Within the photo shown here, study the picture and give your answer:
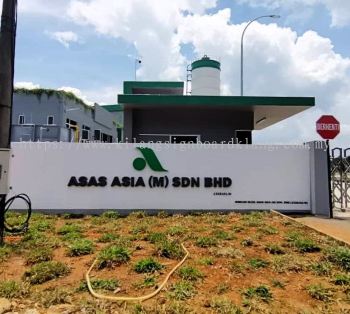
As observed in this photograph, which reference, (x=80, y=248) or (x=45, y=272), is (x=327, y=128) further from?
(x=45, y=272)

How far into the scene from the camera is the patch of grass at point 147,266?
6281 millimetres

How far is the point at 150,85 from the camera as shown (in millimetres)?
22938

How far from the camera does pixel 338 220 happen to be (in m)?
11.9

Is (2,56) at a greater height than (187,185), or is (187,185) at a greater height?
(2,56)

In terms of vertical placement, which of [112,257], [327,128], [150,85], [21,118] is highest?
[150,85]

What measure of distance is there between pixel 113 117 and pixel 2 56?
38112mm

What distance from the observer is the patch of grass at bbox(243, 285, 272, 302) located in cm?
522

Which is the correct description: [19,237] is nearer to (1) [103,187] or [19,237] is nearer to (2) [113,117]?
(1) [103,187]

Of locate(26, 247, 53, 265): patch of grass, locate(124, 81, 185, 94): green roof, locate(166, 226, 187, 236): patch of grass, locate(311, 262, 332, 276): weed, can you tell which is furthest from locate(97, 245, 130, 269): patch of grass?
locate(124, 81, 185, 94): green roof

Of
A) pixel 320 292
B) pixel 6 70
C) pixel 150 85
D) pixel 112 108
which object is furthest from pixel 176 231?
pixel 112 108

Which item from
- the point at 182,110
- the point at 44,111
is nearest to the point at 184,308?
the point at 182,110

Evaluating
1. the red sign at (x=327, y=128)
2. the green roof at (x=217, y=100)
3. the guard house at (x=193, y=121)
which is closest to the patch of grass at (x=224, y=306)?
the red sign at (x=327, y=128)

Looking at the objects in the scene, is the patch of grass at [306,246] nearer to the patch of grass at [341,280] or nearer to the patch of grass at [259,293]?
the patch of grass at [341,280]

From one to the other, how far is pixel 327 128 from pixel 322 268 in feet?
25.9
